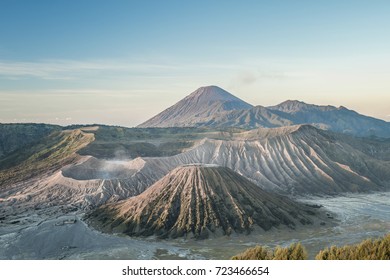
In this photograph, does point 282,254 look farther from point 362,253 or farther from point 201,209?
point 201,209

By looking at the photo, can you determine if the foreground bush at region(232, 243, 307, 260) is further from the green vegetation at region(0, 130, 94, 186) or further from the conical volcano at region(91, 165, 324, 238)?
the green vegetation at region(0, 130, 94, 186)

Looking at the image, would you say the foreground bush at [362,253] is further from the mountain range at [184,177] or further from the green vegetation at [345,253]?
the mountain range at [184,177]

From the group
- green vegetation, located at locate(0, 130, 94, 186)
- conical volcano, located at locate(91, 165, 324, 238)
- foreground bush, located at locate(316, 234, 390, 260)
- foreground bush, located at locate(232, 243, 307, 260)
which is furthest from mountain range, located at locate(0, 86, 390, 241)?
foreground bush, located at locate(316, 234, 390, 260)

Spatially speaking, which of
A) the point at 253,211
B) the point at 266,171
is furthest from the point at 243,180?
the point at 266,171

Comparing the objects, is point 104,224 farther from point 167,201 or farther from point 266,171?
point 266,171

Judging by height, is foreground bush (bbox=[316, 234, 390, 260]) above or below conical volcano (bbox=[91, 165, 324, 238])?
above

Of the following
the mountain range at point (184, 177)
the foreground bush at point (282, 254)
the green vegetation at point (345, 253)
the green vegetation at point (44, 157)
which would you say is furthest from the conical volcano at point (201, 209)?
the green vegetation at point (44, 157)

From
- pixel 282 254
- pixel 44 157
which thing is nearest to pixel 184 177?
pixel 282 254

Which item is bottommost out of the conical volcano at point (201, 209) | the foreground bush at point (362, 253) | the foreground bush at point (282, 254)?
the conical volcano at point (201, 209)
